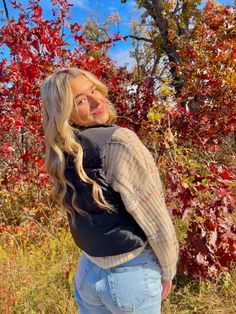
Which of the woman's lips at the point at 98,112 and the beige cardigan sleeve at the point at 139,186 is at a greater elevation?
the woman's lips at the point at 98,112

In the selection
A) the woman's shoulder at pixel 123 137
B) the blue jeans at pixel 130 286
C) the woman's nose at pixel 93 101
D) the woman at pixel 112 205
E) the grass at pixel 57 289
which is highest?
the woman's nose at pixel 93 101

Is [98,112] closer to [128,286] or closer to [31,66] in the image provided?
[128,286]

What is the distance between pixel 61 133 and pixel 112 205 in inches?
13.1

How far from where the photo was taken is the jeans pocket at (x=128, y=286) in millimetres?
1579

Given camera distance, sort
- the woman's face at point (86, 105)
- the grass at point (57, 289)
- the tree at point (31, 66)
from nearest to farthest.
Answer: the woman's face at point (86, 105)
the grass at point (57, 289)
the tree at point (31, 66)

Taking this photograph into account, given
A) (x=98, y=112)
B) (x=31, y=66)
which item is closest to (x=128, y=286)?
(x=98, y=112)

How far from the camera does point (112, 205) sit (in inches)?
62.5

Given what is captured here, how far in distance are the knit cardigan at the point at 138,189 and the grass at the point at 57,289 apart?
5.57 feet

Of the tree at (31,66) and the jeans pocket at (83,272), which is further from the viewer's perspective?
the tree at (31,66)

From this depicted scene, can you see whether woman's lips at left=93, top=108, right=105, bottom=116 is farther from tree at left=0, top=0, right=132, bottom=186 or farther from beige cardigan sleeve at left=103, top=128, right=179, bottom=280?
tree at left=0, top=0, right=132, bottom=186

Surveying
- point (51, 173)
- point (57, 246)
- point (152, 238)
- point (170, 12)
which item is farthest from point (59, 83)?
point (170, 12)

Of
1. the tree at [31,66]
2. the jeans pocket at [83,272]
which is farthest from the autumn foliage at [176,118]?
the jeans pocket at [83,272]

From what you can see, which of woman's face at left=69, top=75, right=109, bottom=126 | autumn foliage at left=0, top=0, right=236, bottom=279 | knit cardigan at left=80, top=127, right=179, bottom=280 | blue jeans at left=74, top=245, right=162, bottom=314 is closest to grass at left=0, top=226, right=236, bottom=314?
autumn foliage at left=0, top=0, right=236, bottom=279

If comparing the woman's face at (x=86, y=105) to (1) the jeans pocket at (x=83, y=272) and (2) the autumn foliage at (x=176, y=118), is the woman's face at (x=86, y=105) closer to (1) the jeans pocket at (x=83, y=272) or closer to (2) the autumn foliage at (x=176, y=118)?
(1) the jeans pocket at (x=83, y=272)
